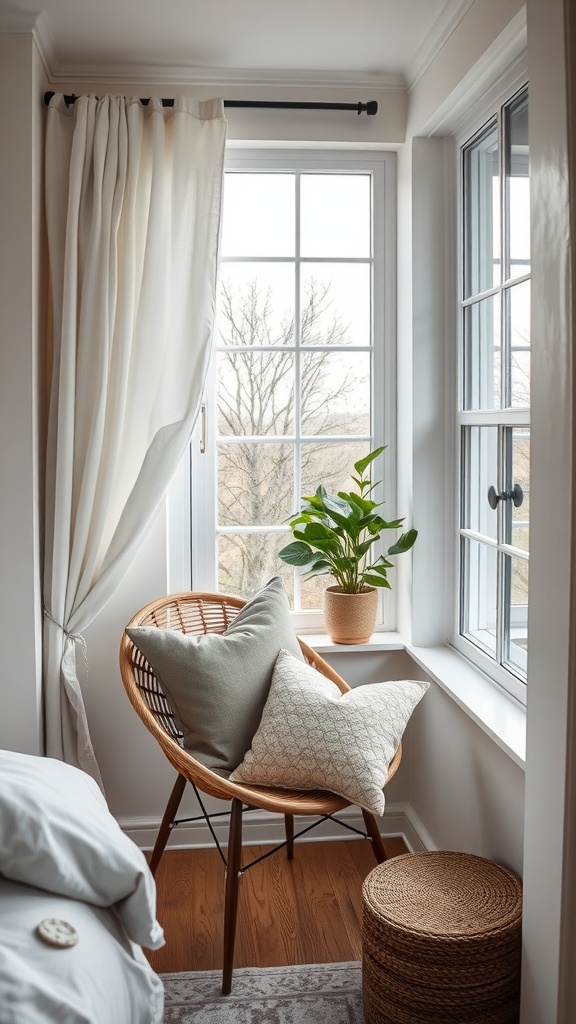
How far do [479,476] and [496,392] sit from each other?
0.31m

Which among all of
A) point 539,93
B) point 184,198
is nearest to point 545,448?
point 539,93

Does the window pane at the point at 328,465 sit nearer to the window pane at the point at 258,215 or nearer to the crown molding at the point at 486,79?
the window pane at the point at 258,215

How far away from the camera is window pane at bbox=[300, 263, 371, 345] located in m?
3.12

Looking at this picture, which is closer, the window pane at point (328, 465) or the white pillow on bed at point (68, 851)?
the white pillow on bed at point (68, 851)

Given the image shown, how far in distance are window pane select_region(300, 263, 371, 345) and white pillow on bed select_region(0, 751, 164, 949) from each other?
6.44 ft

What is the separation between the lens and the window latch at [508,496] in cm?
236

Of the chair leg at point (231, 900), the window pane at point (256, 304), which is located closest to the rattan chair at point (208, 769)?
the chair leg at point (231, 900)

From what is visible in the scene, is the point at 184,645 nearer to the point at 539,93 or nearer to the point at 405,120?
the point at 539,93

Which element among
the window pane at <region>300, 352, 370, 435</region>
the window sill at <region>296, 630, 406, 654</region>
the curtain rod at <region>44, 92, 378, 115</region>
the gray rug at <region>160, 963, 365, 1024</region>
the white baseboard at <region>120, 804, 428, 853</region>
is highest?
the curtain rod at <region>44, 92, 378, 115</region>

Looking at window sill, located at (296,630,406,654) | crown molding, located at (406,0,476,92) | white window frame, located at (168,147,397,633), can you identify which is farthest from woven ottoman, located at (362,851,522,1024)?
crown molding, located at (406,0,476,92)

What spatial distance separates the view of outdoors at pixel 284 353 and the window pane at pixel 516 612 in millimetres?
886

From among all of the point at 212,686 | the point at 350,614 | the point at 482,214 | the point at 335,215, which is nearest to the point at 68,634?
the point at 212,686

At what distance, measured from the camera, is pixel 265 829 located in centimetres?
304

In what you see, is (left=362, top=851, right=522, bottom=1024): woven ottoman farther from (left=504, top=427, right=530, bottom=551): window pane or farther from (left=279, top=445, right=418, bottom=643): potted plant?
(left=279, top=445, right=418, bottom=643): potted plant
